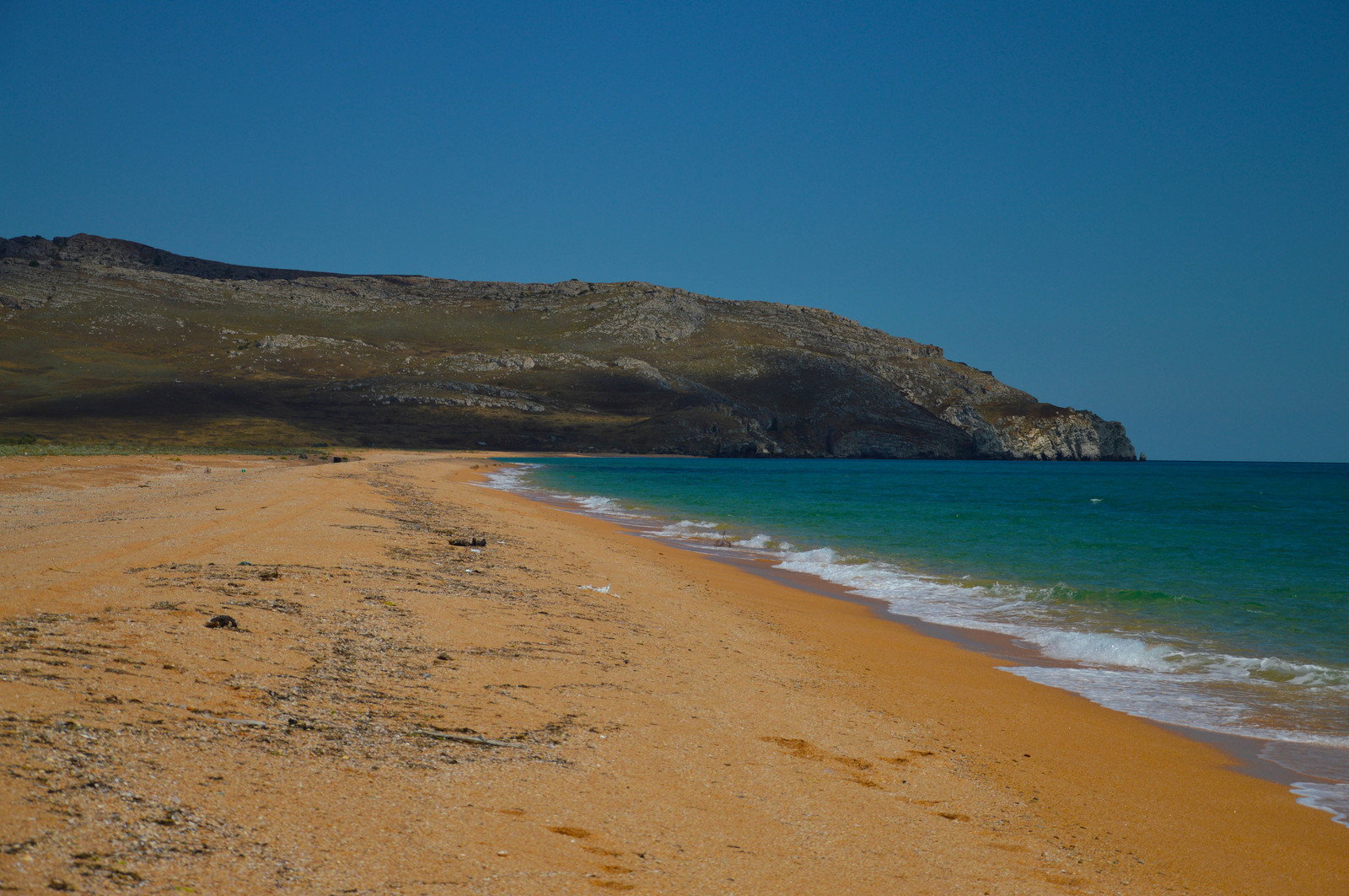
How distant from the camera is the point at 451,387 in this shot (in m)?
134

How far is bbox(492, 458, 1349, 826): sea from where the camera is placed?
8.67 meters

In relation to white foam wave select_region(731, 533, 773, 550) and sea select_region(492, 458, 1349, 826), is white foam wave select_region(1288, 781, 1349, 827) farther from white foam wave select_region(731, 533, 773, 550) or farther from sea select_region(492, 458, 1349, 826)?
white foam wave select_region(731, 533, 773, 550)

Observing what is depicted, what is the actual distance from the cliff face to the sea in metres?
69.7

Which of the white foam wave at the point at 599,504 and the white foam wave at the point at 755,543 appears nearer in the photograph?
the white foam wave at the point at 755,543

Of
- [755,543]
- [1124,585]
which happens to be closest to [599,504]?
[755,543]

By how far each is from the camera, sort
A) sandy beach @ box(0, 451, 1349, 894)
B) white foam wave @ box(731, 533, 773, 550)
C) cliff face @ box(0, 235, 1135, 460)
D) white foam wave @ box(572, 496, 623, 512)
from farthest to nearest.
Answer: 1. cliff face @ box(0, 235, 1135, 460)
2. white foam wave @ box(572, 496, 623, 512)
3. white foam wave @ box(731, 533, 773, 550)
4. sandy beach @ box(0, 451, 1349, 894)

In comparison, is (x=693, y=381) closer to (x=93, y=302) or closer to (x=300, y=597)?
(x=93, y=302)

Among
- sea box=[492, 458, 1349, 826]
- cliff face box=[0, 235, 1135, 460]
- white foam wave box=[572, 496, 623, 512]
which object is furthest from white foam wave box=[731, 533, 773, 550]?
cliff face box=[0, 235, 1135, 460]

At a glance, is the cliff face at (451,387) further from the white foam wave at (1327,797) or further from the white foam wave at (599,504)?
the white foam wave at (1327,797)

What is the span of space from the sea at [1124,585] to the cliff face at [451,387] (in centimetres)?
6968

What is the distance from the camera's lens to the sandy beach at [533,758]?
3.57m

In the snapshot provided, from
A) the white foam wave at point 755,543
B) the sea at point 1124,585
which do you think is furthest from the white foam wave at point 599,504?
the white foam wave at point 755,543

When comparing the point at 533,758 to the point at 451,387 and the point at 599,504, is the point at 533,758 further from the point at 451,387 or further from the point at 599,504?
the point at 451,387

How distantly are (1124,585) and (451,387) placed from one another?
126476 mm
